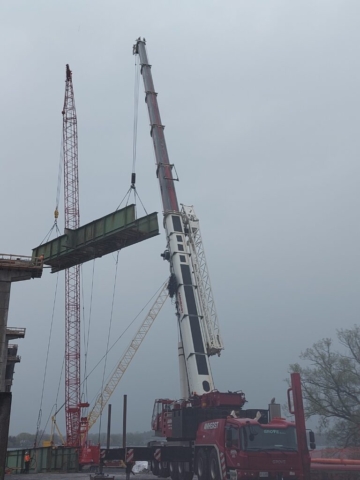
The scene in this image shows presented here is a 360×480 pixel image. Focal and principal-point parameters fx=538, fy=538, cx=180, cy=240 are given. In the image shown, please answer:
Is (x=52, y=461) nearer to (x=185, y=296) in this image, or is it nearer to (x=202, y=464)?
(x=185, y=296)

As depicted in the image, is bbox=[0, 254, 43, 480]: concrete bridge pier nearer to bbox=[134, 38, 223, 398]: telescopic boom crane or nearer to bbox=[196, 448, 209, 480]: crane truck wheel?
bbox=[134, 38, 223, 398]: telescopic boom crane

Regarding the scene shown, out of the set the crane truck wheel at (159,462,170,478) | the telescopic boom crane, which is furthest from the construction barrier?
the telescopic boom crane

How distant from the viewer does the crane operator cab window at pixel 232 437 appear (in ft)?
63.1

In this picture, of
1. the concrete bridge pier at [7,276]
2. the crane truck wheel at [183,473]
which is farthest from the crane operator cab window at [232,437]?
the concrete bridge pier at [7,276]

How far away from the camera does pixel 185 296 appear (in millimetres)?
27844

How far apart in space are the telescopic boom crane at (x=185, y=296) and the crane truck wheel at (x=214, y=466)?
15.9 feet

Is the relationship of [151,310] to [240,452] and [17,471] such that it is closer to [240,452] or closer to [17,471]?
[17,471]

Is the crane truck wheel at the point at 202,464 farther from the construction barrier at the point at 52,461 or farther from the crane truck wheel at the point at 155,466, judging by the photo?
the construction barrier at the point at 52,461

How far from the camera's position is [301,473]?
58.3 feet

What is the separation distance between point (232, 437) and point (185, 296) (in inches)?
373

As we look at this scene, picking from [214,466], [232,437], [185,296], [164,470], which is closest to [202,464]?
[214,466]

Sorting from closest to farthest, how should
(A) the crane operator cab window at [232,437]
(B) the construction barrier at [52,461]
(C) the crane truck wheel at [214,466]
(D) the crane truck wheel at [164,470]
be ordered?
(A) the crane operator cab window at [232,437] → (C) the crane truck wheel at [214,466] → (D) the crane truck wheel at [164,470] → (B) the construction barrier at [52,461]

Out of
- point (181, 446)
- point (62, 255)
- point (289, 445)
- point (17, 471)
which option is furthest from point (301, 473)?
point (17, 471)

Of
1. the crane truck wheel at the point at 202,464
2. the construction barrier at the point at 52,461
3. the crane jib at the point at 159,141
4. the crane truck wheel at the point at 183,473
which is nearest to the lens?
the crane truck wheel at the point at 202,464
